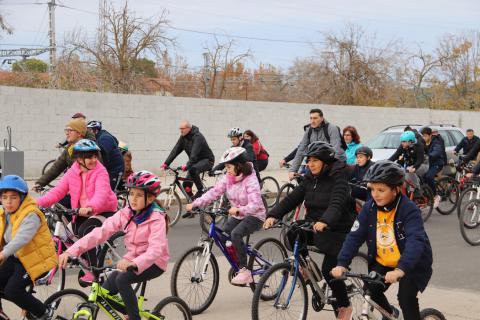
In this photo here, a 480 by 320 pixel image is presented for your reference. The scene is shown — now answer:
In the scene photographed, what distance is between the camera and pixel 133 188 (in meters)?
5.48

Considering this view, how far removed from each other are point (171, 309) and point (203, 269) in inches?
59.5

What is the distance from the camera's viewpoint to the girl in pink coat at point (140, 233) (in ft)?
17.2

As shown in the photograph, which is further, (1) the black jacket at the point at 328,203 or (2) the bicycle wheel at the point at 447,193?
(2) the bicycle wheel at the point at 447,193

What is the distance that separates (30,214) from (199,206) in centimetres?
223

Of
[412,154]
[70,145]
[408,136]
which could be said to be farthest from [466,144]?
[70,145]

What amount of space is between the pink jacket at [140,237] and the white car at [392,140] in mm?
12596

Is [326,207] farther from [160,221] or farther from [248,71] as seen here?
[248,71]

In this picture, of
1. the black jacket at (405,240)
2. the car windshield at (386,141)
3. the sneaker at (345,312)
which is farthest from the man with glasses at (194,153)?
the black jacket at (405,240)

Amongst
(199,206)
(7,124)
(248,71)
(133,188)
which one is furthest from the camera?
(248,71)

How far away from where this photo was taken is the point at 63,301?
5465 mm

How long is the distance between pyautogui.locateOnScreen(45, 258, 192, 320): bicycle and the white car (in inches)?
497

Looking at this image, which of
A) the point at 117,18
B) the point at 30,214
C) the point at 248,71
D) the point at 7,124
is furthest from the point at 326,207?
the point at 248,71

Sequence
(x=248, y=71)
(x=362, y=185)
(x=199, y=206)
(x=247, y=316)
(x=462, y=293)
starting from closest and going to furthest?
(x=247, y=316)
(x=199, y=206)
(x=462, y=293)
(x=362, y=185)
(x=248, y=71)

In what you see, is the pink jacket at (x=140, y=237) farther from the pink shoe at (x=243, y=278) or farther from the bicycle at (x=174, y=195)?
the bicycle at (x=174, y=195)
